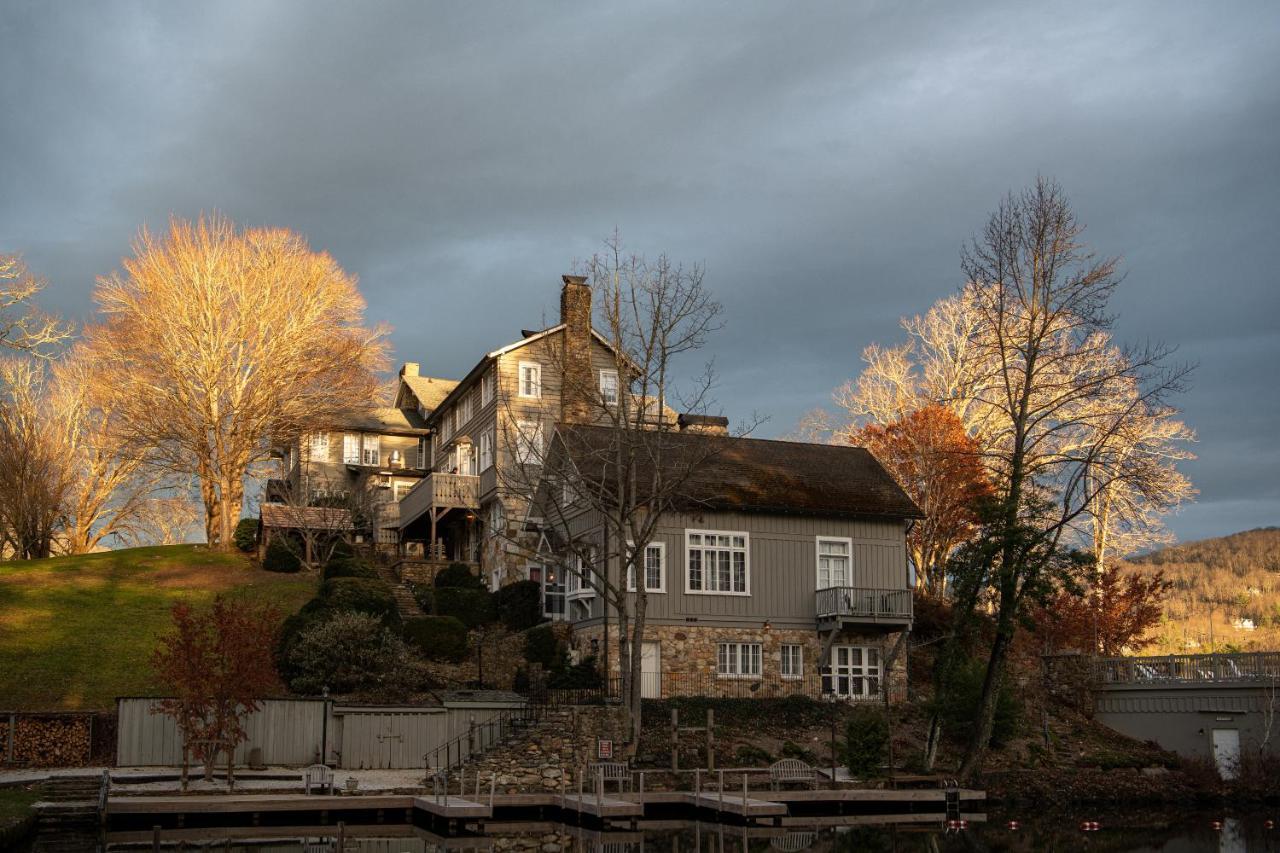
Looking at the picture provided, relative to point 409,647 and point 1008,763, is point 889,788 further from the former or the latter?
point 409,647

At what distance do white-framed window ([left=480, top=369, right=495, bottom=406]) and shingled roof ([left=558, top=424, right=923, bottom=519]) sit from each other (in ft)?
39.3

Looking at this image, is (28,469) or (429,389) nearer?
(28,469)

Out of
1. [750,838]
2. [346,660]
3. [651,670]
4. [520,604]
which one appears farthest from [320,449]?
[750,838]

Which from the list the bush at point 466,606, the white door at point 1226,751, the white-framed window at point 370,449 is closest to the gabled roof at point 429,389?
A: the white-framed window at point 370,449

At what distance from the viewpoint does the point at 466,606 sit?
43.3m

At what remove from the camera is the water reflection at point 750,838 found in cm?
2425

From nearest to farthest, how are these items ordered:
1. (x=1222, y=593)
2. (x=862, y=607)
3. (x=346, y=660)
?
(x=346, y=660) < (x=862, y=607) < (x=1222, y=593)

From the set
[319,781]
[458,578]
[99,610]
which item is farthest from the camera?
[458,578]

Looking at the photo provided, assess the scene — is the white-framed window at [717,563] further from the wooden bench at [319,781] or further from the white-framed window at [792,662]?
the wooden bench at [319,781]

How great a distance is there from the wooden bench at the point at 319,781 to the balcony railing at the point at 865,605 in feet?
50.7

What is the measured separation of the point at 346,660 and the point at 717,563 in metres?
10.9

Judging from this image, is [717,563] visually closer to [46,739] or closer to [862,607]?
[862,607]

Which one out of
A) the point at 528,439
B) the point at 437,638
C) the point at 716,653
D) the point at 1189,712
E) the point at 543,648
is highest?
the point at 528,439

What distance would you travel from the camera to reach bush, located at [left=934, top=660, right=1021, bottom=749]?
114 ft
